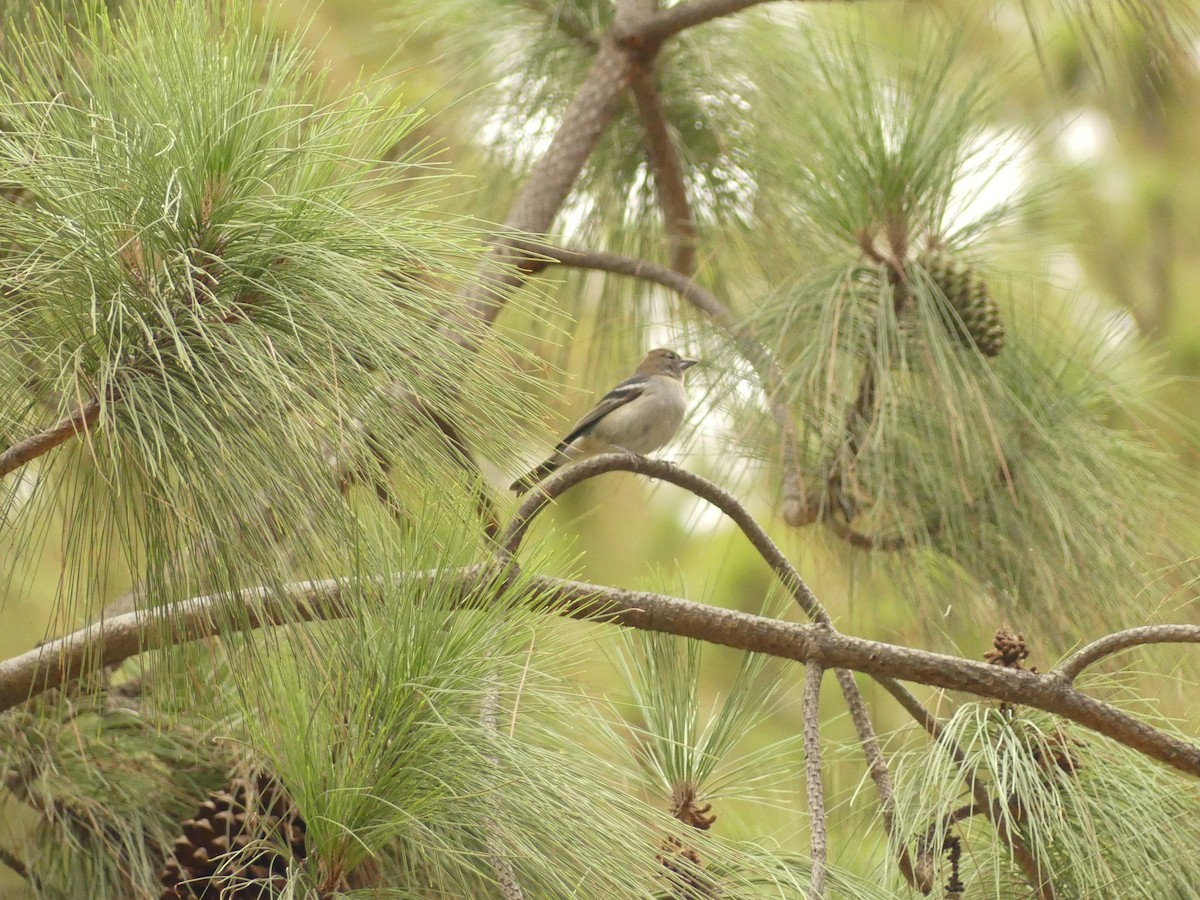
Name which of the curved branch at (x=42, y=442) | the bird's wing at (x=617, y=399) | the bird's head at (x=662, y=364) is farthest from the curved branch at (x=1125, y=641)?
the bird's head at (x=662, y=364)

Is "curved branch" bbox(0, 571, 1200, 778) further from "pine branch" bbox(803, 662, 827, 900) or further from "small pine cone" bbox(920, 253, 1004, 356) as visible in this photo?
"small pine cone" bbox(920, 253, 1004, 356)

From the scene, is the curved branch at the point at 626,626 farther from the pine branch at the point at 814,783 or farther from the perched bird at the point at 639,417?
the perched bird at the point at 639,417

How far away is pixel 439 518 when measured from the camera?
1.08 meters

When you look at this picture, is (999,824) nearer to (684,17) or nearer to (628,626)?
(628,626)

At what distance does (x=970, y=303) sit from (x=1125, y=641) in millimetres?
888

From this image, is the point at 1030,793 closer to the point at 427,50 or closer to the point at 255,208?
the point at 255,208

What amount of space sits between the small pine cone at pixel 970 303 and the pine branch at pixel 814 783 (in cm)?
80

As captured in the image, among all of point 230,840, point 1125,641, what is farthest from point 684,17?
point 230,840

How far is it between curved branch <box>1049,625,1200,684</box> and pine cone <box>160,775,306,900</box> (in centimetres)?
70

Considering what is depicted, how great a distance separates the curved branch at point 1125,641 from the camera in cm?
105

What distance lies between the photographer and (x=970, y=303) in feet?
6.09

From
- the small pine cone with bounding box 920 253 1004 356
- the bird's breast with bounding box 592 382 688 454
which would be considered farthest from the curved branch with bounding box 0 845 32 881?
the bird's breast with bounding box 592 382 688 454

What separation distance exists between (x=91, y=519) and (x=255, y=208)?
29 cm

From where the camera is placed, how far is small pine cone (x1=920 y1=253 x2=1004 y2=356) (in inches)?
72.6
